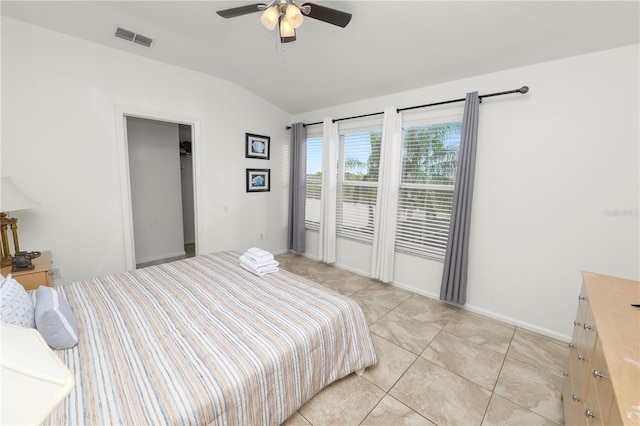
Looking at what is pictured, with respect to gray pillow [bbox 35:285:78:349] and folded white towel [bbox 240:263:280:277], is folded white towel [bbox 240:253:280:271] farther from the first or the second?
gray pillow [bbox 35:285:78:349]

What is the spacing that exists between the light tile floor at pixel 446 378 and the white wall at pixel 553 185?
1.35 ft

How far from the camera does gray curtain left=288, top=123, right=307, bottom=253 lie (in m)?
4.29

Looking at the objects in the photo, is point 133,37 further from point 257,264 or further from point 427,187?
point 427,187

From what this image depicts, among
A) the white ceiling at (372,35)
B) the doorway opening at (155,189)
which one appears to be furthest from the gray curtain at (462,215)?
the doorway opening at (155,189)

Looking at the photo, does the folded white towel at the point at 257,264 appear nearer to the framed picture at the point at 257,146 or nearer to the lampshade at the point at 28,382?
the lampshade at the point at 28,382

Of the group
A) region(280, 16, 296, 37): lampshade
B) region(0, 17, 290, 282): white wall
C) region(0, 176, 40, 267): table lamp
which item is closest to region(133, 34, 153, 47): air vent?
region(0, 17, 290, 282): white wall

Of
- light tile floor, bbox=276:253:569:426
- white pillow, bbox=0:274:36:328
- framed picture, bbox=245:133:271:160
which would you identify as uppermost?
framed picture, bbox=245:133:271:160

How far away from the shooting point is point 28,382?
391 millimetres

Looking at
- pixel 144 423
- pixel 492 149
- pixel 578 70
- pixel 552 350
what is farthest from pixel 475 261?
pixel 144 423

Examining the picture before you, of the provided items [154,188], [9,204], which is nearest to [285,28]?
[9,204]

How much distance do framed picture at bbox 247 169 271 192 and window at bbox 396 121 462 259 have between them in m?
2.14

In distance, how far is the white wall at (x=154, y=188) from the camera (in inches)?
156

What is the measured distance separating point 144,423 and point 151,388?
15 cm

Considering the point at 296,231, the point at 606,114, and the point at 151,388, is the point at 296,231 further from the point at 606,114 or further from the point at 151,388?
the point at 606,114
